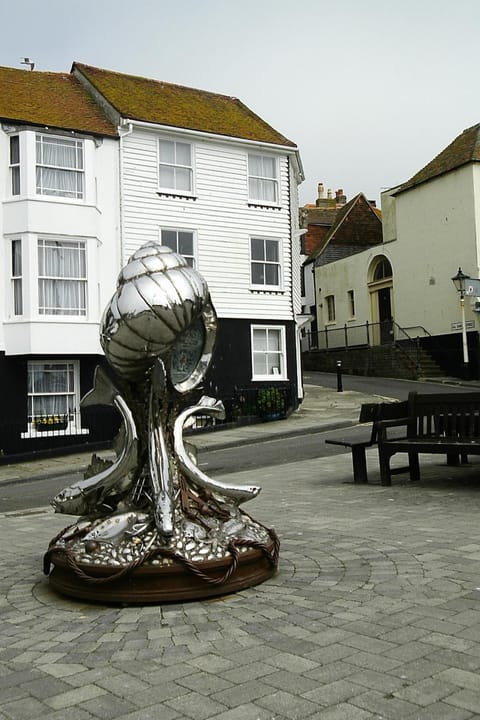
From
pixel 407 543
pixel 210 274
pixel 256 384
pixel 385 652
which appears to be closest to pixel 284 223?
pixel 210 274

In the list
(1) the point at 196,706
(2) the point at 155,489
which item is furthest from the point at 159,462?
(1) the point at 196,706

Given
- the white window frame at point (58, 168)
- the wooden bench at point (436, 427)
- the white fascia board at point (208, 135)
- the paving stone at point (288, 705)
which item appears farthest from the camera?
the white fascia board at point (208, 135)

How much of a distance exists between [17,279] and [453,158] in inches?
820

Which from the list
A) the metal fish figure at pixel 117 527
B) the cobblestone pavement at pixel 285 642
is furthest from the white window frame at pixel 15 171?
the metal fish figure at pixel 117 527

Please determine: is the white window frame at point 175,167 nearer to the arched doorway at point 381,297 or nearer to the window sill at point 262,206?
the window sill at point 262,206

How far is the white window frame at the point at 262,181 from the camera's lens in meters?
24.3

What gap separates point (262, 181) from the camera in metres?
24.6

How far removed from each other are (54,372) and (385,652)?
17.8m

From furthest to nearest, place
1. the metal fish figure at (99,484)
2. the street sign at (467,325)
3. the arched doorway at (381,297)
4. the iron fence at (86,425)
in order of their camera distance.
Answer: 1. the arched doorway at (381,297)
2. the street sign at (467,325)
3. the iron fence at (86,425)
4. the metal fish figure at (99,484)

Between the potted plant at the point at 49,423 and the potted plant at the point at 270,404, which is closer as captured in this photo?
the potted plant at the point at 49,423

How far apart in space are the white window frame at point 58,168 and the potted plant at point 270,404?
791 centimetres

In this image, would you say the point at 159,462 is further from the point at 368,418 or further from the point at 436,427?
the point at 436,427

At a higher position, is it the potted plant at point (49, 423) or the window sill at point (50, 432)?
the potted plant at point (49, 423)

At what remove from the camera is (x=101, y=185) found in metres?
21.2
